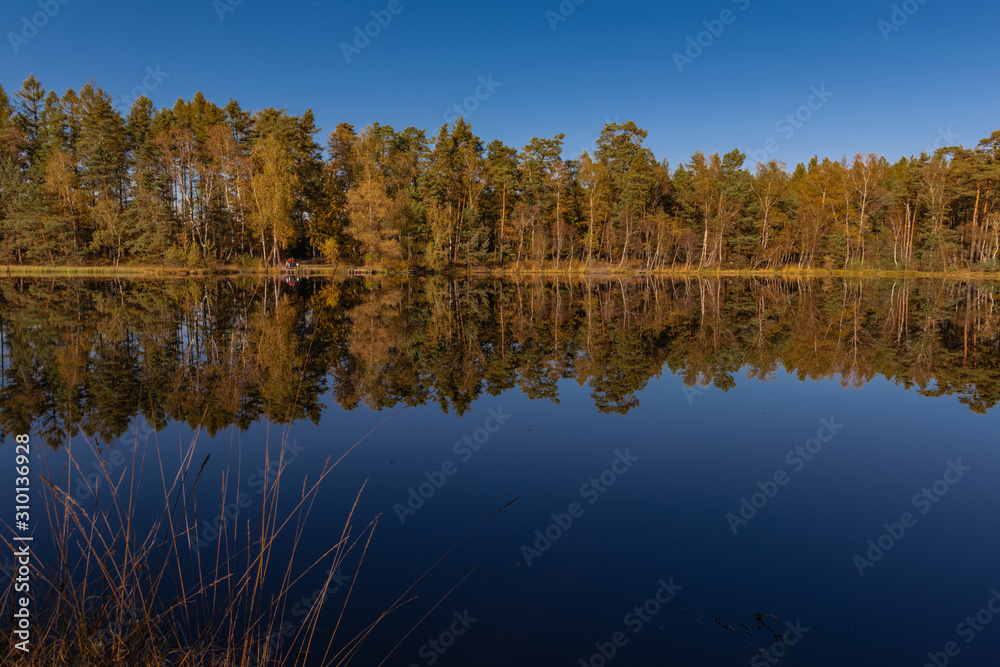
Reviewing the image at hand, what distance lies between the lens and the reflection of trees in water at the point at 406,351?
9.75 metres

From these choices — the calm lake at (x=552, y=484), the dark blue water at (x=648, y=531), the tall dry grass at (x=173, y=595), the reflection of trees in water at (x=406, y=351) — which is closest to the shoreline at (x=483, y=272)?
the reflection of trees in water at (x=406, y=351)

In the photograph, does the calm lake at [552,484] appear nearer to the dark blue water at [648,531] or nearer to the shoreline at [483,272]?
the dark blue water at [648,531]

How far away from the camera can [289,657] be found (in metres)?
3.74

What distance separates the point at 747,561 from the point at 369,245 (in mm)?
46047

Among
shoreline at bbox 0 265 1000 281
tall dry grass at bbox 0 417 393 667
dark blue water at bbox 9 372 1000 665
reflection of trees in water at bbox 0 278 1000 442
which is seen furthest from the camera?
shoreline at bbox 0 265 1000 281

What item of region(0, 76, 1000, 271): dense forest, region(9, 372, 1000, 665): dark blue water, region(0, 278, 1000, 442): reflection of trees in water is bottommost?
region(9, 372, 1000, 665): dark blue water

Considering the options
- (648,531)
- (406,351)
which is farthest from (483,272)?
(648,531)

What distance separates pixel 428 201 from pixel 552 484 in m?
48.2

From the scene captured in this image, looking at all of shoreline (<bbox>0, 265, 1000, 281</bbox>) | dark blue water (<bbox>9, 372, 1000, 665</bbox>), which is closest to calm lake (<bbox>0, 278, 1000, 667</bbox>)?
dark blue water (<bbox>9, 372, 1000, 665</bbox>)

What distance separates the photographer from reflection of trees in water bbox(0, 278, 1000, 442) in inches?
384

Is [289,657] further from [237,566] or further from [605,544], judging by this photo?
[605,544]

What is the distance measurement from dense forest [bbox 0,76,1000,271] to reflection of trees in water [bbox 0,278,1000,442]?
2052 centimetres

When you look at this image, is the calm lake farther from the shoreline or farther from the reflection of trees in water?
the shoreline

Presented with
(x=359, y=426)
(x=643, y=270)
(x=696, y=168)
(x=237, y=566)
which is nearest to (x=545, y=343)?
(x=359, y=426)
